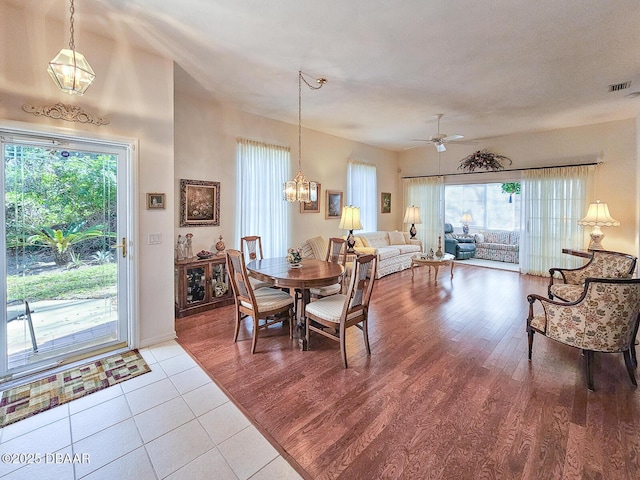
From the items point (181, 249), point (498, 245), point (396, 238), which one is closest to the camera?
point (181, 249)

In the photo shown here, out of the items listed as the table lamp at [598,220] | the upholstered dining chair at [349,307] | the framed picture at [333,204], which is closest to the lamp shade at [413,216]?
the framed picture at [333,204]

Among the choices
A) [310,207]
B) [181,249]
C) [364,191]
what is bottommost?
[181,249]

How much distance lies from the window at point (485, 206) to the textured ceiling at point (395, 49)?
4892 mm

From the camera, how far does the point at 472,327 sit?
3.65 meters

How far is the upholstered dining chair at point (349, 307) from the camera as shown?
272 cm

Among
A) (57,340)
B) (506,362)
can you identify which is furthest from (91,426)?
(506,362)

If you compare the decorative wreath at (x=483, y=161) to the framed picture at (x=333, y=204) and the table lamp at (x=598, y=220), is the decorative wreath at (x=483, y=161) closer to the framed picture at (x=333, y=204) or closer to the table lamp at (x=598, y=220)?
the table lamp at (x=598, y=220)

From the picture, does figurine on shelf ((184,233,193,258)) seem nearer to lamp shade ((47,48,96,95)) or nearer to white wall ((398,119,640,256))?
lamp shade ((47,48,96,95))

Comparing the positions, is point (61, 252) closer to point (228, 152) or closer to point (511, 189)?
point (228, 152)

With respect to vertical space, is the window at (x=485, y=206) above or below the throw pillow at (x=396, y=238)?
above

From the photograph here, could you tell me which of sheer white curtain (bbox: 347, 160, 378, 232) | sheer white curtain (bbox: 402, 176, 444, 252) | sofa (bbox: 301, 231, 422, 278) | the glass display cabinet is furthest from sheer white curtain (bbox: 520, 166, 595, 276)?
the glass display cabinet

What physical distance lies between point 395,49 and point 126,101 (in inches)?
106

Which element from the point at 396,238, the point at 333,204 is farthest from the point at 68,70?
the point at 396,238

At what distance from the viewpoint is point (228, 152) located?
15.4 ft
